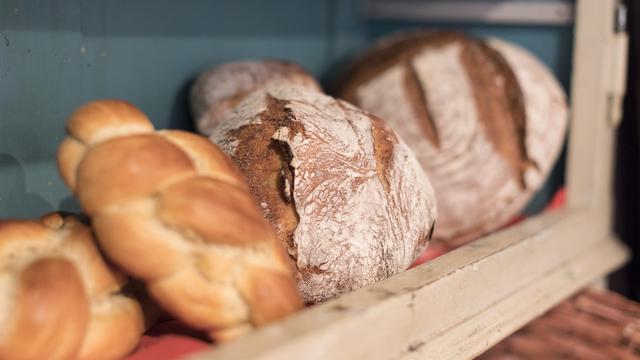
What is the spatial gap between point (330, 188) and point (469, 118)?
54cm

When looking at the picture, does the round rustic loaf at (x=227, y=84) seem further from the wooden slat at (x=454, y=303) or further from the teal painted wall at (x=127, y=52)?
the wooden slat at (x=454, y=303)

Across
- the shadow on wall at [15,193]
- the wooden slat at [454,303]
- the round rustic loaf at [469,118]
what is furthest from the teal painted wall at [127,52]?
the wooden slat at [454,303]

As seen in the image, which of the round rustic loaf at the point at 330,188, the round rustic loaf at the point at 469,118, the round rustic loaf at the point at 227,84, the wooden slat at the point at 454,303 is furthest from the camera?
the round rustic loaf at the point at 469,118

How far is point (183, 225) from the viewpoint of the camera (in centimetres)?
75

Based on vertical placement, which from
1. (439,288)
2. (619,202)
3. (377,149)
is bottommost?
(619,202)

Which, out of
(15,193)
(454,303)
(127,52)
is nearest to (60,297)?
(15,193)

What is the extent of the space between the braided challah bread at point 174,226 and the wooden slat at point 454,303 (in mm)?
62

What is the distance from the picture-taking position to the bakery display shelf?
76cm

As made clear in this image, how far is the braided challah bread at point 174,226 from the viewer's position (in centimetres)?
75

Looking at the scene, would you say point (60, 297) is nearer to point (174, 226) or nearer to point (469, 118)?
point (174, 226)

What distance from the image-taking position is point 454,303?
99 cm

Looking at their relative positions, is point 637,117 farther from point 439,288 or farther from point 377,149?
point 439,288

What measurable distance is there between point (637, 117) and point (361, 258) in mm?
981

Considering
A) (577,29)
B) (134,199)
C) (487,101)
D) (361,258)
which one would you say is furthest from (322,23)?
(134,199)
